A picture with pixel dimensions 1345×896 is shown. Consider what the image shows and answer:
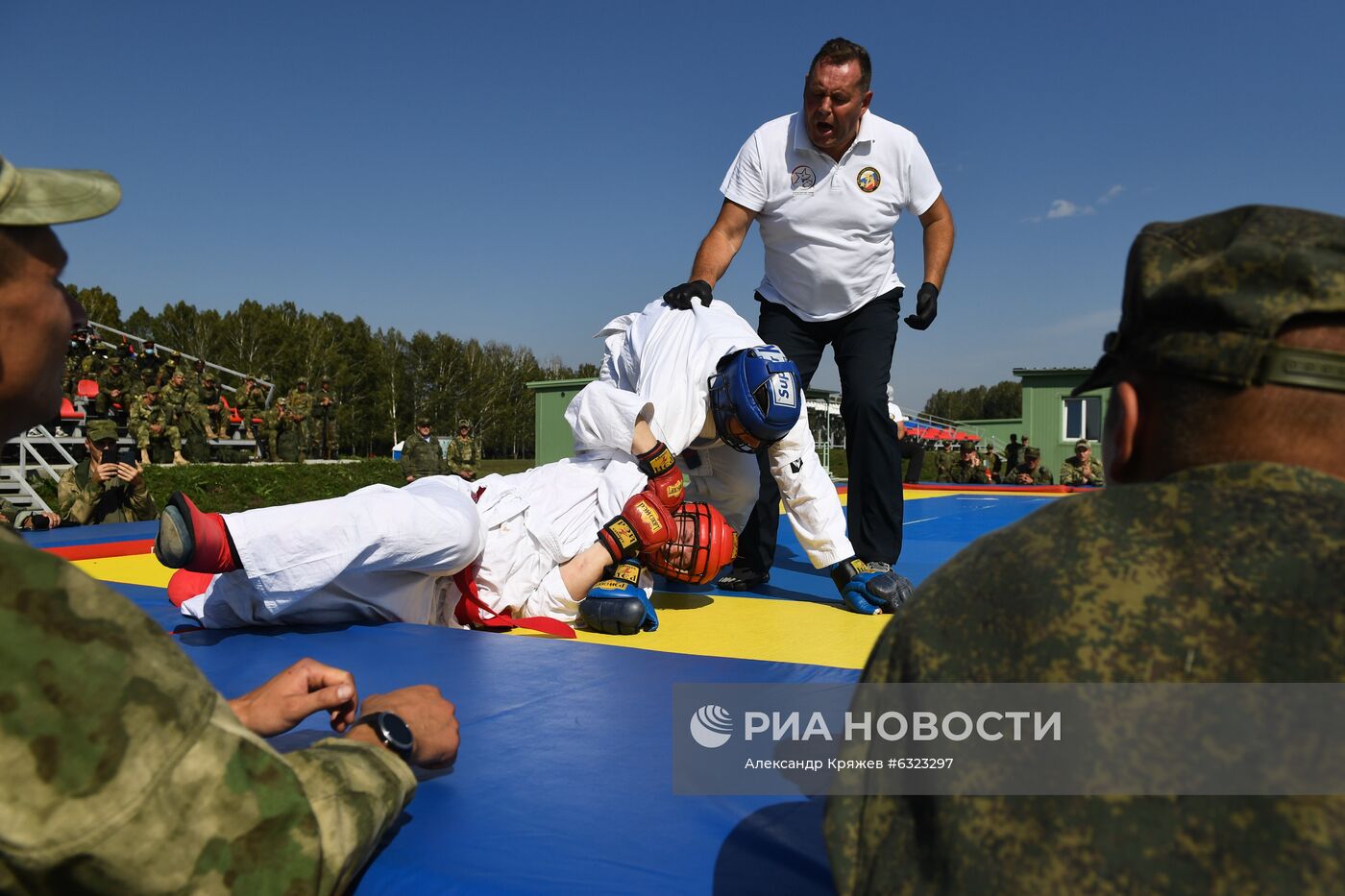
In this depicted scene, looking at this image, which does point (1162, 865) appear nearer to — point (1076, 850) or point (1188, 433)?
point (1076, 850)

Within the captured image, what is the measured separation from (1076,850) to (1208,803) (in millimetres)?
105

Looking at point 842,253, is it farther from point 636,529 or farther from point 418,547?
point 418,547

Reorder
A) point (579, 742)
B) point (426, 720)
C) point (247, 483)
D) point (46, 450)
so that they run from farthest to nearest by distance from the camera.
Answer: point (46, 450) → point (247, 483) → point (579, 742) → point (426, 720)

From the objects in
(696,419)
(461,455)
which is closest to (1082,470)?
(461,455)

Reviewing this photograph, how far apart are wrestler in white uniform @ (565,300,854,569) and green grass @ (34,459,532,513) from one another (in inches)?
382

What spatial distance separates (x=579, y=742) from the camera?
1.71 meters

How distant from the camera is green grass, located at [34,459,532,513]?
42.6ft

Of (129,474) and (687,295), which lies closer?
(687,295)

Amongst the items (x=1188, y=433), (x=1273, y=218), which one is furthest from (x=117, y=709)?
(x=1273, y=218)

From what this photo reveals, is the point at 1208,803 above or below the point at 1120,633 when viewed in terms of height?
below

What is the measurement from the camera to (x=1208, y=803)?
707 mm

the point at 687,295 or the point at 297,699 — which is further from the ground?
the point at 687,295

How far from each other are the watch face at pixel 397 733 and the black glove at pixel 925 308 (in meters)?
3.04

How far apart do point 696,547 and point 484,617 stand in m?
0.73
